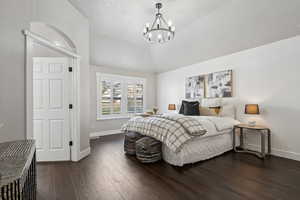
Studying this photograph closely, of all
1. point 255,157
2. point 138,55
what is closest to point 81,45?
point 138,55

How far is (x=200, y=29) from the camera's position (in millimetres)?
3744

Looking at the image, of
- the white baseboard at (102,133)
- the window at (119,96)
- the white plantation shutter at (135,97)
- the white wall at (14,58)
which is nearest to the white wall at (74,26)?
the white wall at (14,58)

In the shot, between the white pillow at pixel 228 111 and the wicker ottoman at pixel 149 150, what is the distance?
2047 millimetres

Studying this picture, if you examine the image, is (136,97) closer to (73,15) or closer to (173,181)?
(73,15)

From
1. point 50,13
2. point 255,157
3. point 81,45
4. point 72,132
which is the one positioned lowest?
point 255,157

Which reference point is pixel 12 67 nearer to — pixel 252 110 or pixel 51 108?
pixel 51 108

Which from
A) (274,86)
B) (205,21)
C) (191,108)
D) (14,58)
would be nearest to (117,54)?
(205,21)

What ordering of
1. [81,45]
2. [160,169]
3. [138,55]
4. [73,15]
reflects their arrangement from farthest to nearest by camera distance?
[138,55] < [81,45] < [73,15] < [160,169]

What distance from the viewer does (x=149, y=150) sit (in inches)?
110

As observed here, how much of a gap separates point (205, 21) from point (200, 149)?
9.55 feet

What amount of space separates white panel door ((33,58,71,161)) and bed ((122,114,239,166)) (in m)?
1.39

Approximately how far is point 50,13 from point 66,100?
4.95ft

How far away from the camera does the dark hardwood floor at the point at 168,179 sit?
1846 mm

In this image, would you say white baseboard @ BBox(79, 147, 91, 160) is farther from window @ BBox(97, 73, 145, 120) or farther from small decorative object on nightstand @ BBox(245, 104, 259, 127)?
small decorative object on nightstand @ BBox(245, 104, 259, 127)
